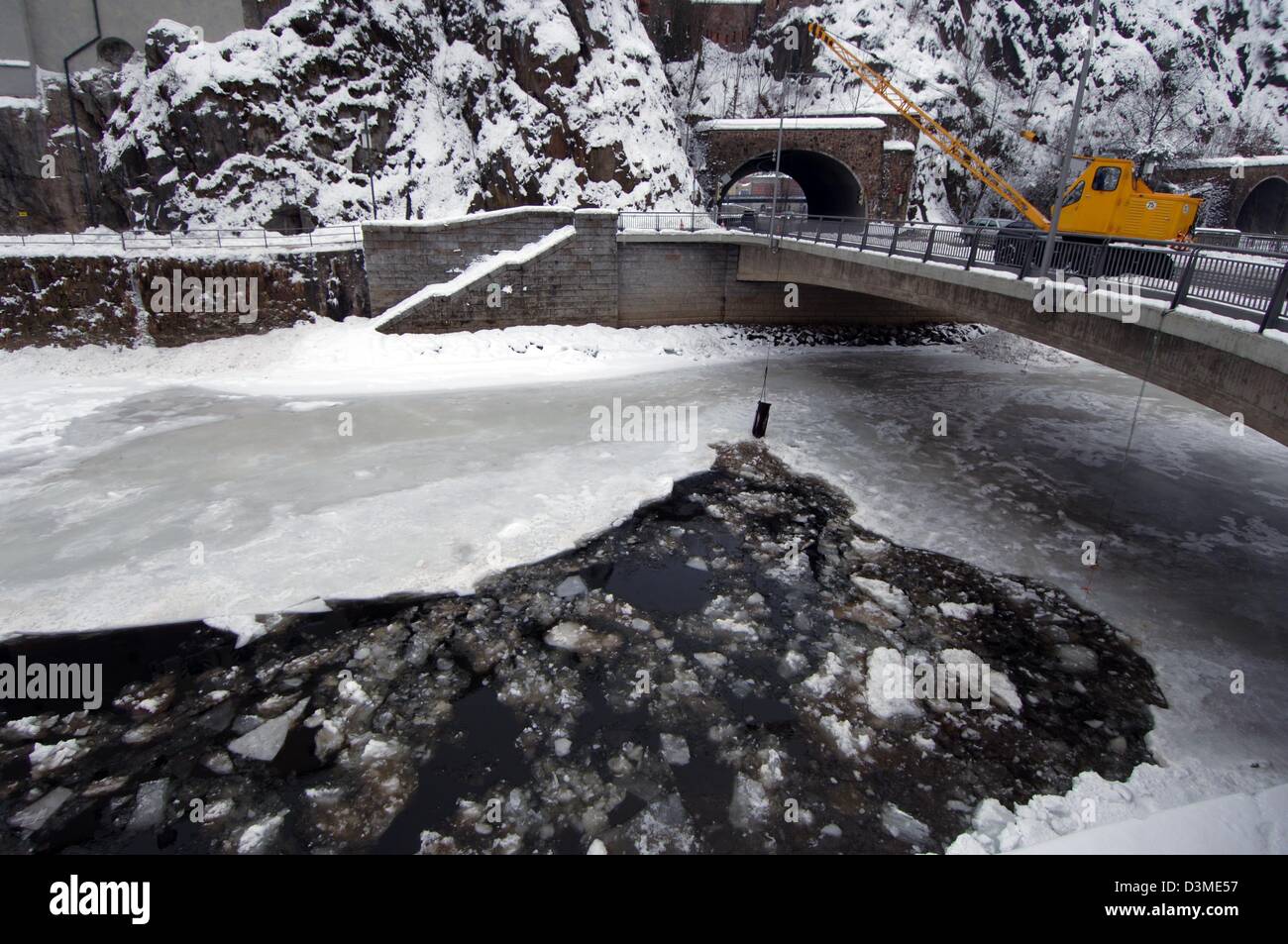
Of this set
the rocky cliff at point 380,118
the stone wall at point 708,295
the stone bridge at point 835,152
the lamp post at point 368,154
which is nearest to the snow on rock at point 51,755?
the stone wall at point 708,295

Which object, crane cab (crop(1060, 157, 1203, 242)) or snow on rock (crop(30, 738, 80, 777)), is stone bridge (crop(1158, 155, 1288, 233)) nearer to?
crane cab (crop(1060, 157, 1203, 242))

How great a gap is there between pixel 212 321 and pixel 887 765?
24581mm

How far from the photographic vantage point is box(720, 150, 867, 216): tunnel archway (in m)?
36.7

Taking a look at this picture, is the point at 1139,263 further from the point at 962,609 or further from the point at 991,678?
the point at 991,678

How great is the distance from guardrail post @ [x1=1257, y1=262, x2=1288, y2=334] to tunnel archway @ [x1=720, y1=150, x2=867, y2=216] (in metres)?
31.8

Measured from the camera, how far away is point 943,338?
1182 inches

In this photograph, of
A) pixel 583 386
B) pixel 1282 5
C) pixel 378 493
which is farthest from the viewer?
pixel 1282 5

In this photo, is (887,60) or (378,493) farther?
(887,60)

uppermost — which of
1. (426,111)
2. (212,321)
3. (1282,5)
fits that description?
(1282,5)

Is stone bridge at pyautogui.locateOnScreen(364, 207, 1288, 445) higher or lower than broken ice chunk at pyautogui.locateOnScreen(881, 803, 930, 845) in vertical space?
higher

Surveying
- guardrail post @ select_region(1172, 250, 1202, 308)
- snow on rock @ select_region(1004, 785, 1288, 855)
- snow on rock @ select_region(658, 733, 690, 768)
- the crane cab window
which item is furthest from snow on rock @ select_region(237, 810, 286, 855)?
the crane cab window
